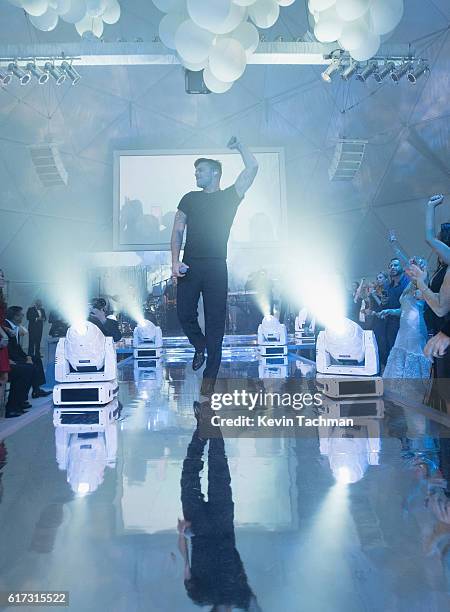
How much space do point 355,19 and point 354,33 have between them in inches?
5.8

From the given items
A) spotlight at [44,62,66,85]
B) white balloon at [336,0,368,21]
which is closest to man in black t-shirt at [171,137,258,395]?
white balloon at [336,0,368,21]

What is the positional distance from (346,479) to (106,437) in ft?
4.11

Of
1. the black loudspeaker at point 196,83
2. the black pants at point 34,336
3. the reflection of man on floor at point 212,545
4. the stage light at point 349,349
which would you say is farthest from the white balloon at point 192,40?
the black pants at point 34,336

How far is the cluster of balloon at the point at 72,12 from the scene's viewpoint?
222 inches

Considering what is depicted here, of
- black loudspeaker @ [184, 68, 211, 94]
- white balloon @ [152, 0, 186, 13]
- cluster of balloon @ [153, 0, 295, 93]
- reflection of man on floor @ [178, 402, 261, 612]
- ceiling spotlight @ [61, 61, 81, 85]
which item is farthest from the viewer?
ceiling spotlight @ [61, 61, 81, 85]

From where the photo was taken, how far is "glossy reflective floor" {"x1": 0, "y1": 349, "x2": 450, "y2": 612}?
1.12 metres

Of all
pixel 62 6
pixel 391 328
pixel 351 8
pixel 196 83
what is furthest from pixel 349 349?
pixel 196 83

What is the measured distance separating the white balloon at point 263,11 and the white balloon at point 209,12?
39cm

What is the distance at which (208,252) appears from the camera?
3.57 meters

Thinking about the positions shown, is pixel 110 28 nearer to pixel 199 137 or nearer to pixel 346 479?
pixel 199 137

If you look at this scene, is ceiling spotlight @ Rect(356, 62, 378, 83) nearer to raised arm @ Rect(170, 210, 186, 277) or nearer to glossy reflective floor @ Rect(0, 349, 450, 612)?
raised arm @ Rect(170, 210, 186, 277)

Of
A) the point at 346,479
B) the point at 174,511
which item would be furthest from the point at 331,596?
the point at 346,479

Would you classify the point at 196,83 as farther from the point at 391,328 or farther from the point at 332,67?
the point at 391,328

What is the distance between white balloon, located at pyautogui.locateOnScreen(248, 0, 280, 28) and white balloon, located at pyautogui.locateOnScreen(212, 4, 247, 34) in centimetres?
15
